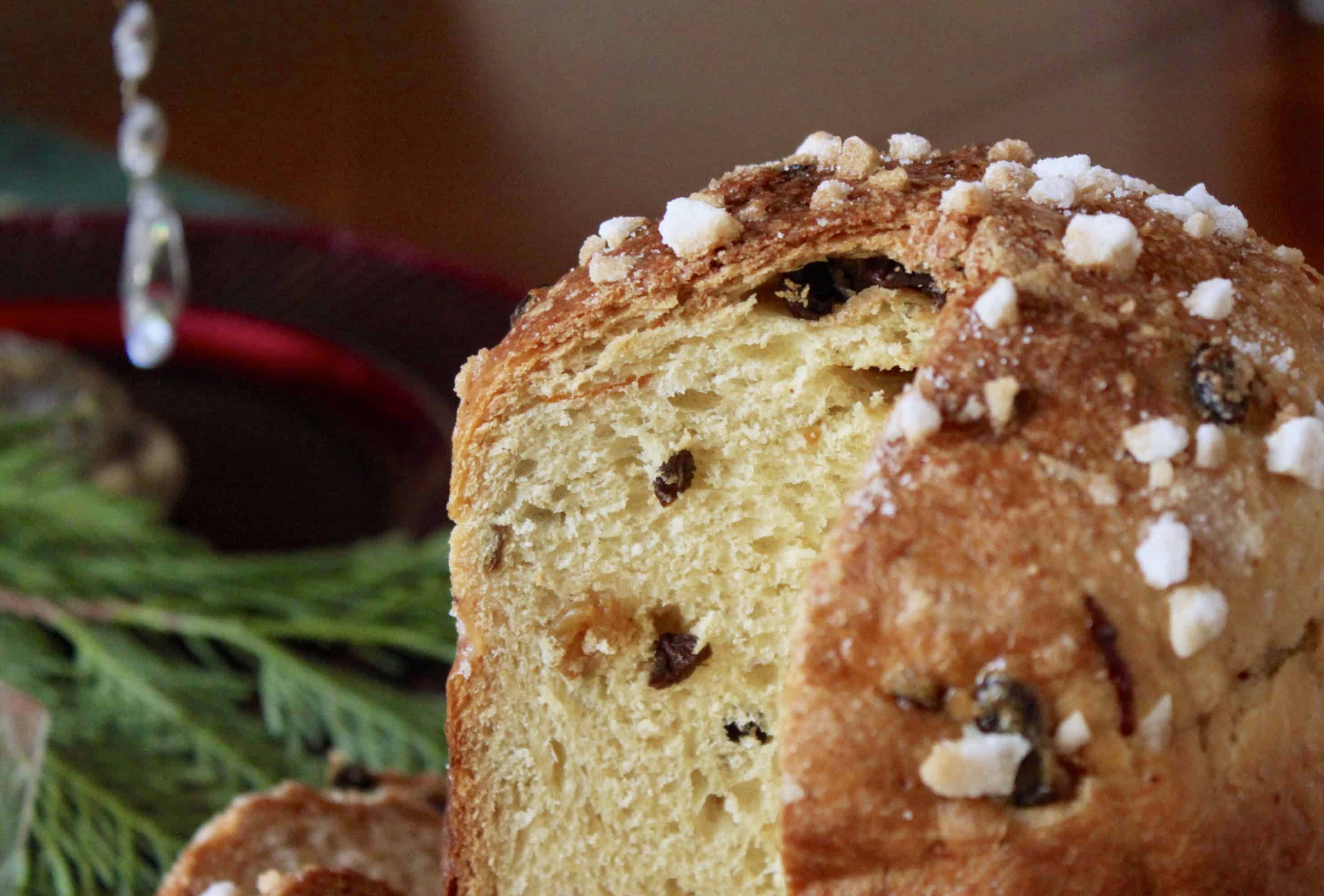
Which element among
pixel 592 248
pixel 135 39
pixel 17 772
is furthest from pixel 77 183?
pixel 592 248

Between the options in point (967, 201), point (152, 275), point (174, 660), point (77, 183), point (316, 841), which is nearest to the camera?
point (967, 201)

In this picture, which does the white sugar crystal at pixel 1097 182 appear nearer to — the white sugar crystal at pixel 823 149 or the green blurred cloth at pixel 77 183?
the white sugar crystal at pixel 823 149

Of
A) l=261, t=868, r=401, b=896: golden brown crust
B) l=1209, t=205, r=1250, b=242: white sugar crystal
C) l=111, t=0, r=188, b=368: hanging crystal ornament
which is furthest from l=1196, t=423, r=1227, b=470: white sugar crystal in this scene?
l=111, t=0, r=188, b=368: hanging crystal ornament

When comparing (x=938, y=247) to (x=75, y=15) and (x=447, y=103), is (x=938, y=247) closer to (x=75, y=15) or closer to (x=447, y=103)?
(x=447, y=103)

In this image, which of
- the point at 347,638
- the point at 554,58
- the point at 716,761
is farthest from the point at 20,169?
the point at 716,761

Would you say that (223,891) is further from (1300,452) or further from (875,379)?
(1300,452)

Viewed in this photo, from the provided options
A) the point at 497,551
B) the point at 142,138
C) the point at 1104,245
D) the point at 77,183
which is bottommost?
the point at 497,551
